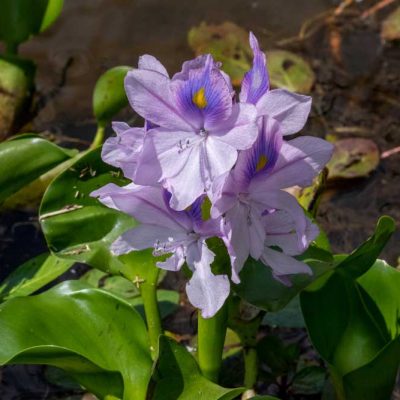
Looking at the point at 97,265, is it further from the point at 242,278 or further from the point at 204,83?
the point at 204,83

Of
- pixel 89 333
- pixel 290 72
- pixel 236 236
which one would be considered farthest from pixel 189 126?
pixel 290 72

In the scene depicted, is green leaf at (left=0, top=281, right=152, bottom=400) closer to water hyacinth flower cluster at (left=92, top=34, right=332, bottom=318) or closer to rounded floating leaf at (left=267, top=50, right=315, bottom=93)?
water hyacinth flower cluster at (left=92, top=34, right=332, bottom=318)

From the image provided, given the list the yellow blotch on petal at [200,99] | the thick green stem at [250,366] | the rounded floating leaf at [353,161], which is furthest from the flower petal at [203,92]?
the rounded floating leaf at [353,161]

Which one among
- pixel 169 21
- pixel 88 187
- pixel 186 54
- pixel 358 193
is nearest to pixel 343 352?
pixel 88 187

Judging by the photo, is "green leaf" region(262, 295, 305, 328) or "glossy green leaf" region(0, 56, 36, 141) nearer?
"green leaf" region(262, 295, 305, 328)

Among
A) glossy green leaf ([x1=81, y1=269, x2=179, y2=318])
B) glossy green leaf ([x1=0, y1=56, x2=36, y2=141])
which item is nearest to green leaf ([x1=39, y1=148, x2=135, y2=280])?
glossy green leaf ([x1=81, y1=269, x2=179, y2=318])

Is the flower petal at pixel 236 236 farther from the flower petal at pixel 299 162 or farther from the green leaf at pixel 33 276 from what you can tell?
the green leaf at pixel 33 276
